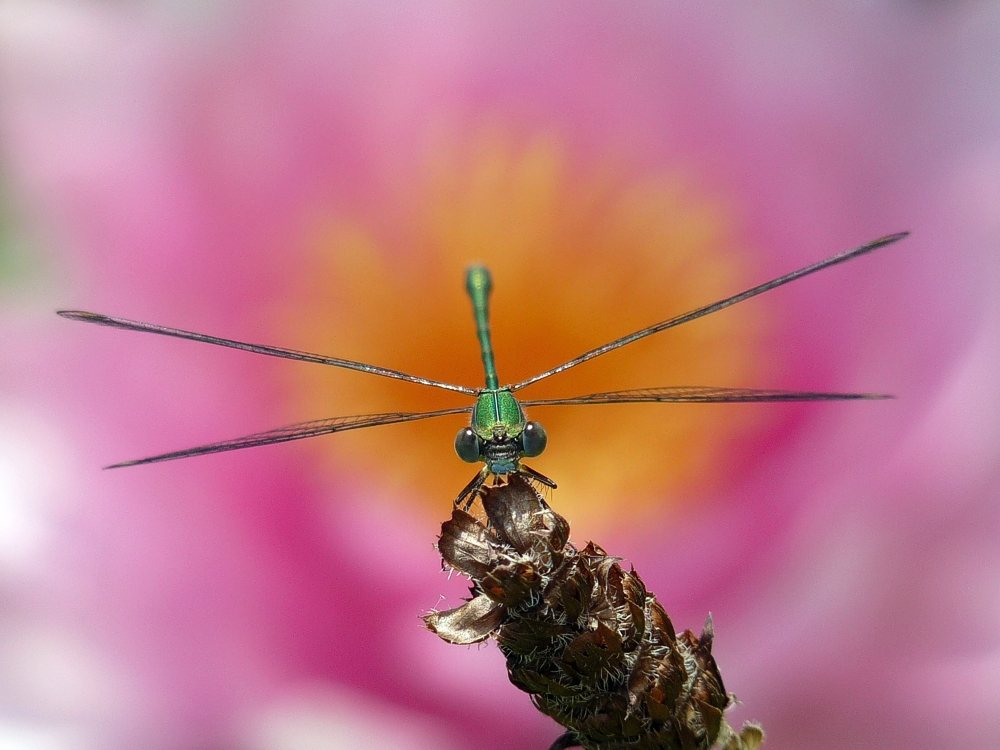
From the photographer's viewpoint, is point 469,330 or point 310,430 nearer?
point 310,430

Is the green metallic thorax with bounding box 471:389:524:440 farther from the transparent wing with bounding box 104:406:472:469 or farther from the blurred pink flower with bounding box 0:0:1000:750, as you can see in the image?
the blurred pink flower with bounding box 0:0:1000:750

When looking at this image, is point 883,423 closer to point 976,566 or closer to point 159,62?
point 976,566

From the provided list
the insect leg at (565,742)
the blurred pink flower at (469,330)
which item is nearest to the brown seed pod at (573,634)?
the insect leg at (565,742)

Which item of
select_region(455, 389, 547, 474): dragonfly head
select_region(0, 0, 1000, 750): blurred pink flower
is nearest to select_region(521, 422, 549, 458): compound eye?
select_region(455, 389, 547, 474): dragonfly head

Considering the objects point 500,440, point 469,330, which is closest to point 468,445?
point 500,440

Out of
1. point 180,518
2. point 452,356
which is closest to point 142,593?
point 180,518

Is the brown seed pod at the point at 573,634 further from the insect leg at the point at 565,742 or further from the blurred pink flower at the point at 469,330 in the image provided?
the blurred pink flower at the point at 469,330

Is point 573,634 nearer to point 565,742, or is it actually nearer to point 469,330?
point 565,742

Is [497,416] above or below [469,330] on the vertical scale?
below
